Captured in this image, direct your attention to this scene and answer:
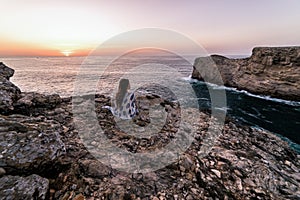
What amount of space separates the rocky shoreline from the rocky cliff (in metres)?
29.0

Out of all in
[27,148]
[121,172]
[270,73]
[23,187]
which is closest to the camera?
[23,187]

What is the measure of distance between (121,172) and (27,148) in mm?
2061

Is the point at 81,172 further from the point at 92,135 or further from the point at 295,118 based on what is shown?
the point at 295,118

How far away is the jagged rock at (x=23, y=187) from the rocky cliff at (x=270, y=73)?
35.2 m

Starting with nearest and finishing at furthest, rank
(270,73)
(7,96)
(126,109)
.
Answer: (7,96), (126,109), (270,73)

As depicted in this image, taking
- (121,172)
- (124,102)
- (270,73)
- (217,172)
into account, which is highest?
(124,102)

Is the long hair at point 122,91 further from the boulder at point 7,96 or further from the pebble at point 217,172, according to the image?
the pebble at point 217,172

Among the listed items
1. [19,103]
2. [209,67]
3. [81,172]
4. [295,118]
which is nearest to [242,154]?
[81,172]

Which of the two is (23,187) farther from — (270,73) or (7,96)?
(270,73)

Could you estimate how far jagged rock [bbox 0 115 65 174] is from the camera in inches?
122

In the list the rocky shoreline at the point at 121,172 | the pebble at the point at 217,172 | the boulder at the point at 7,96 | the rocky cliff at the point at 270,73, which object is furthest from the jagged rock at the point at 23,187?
the rocky cliff at the point at 270,73

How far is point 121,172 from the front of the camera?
3.97m

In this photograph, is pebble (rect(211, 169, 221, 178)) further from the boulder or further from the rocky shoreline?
the boulder

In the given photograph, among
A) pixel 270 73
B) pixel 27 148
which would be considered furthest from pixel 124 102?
pixel 270 73
